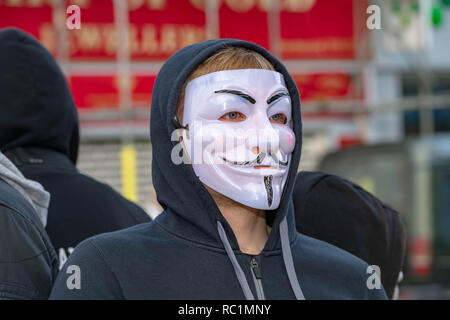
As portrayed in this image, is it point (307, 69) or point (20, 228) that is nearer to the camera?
point (20, 228)

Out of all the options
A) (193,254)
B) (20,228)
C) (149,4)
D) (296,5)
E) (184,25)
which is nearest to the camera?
(193,254)

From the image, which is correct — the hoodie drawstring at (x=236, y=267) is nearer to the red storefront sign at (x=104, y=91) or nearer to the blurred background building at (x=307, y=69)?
the blurred background building at (x=307, y=69)

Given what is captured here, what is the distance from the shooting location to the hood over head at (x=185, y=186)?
1824 millimetres

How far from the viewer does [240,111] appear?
1905 mm

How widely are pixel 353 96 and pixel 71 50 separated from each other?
4.17 metres

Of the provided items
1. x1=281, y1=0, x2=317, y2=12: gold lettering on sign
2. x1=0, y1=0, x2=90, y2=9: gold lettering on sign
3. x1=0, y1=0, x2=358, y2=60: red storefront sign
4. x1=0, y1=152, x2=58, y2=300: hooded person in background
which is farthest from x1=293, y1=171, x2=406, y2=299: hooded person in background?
x1=281, y1=0, x2=317, y2=12: gold lettering on sign

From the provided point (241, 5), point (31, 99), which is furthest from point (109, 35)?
point (31, 99)

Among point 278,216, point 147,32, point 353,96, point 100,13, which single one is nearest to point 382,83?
point 353,96

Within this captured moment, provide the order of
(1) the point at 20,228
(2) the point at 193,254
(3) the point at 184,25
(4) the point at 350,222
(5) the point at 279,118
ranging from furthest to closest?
(3) the point at 184,25 < (4) the point at 350,222 < (5) the point at 279,118 < (1) the point at 20,228 < (2) the point at 193,254

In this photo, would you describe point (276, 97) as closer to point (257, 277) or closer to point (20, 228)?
point (257, 277)

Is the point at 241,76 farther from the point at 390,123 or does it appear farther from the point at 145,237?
the point at 390,123

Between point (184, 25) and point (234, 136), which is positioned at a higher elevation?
point (184, 25)

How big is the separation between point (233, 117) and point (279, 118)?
145 millimetres

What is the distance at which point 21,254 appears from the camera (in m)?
1.86
